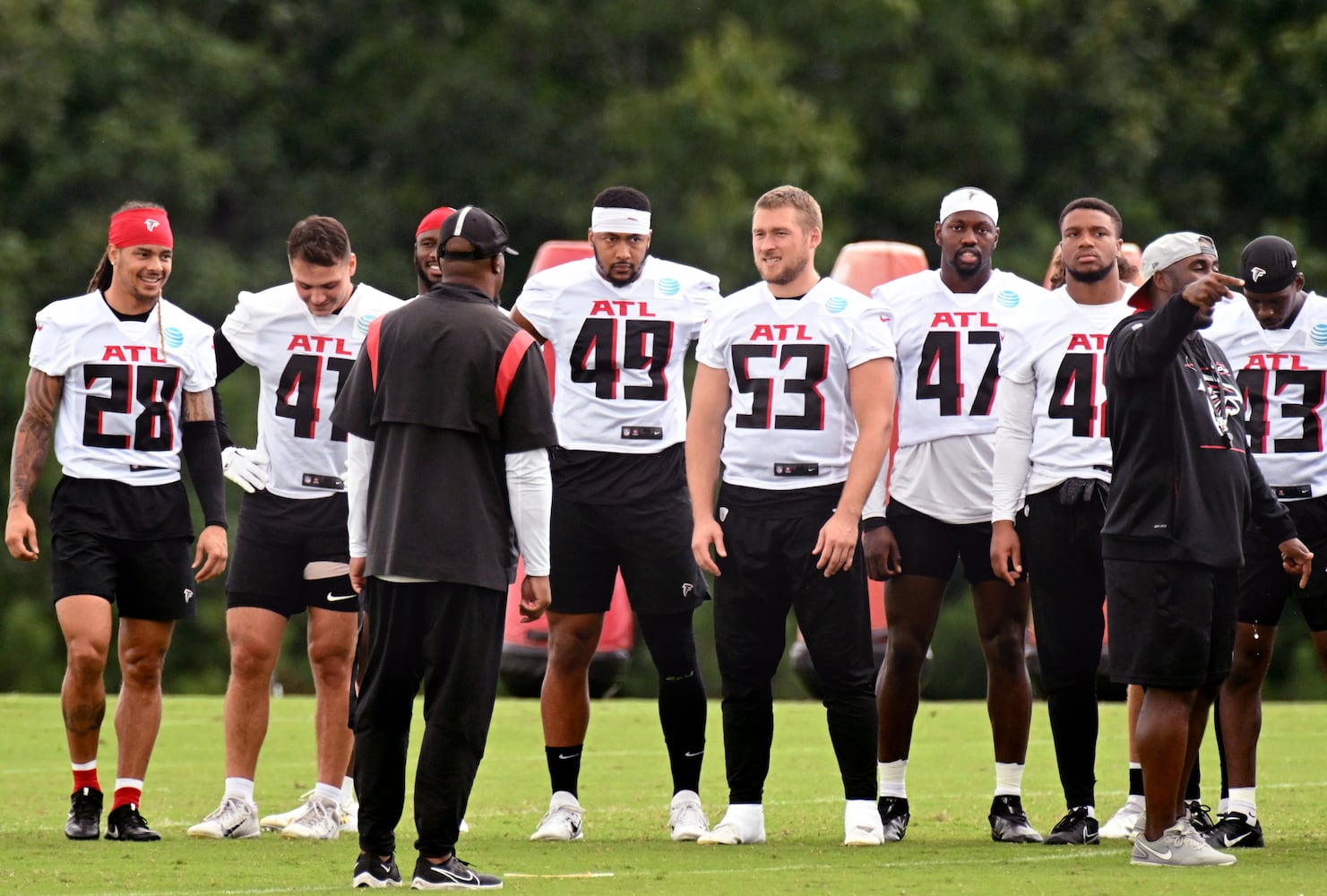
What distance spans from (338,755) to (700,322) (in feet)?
7.12

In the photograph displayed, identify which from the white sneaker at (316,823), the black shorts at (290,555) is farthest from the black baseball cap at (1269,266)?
the white sneaker at (316,823)

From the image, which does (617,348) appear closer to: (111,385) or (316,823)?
(111,385)

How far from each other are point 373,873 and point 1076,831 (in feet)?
9.12

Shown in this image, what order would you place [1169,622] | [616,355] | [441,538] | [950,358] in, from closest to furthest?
[441,538], [1169,622], [616,355], [950,358]

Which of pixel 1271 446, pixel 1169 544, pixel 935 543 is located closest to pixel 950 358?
pixel 935 543

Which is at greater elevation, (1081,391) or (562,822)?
(1081,391)

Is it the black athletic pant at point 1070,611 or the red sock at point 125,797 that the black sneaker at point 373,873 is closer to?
the red sock at point 125,797

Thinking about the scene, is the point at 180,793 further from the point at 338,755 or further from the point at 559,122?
the point at 559,122

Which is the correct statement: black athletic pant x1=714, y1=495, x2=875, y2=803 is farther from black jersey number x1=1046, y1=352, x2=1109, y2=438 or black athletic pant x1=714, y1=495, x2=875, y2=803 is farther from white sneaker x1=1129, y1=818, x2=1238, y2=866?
white sneaker x1=1129, y1=818, x2=1238, y2=866

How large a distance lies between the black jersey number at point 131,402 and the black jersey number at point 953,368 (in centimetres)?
292

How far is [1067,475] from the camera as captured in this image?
8180 millimetres

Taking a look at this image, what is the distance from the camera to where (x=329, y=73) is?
1406 inches

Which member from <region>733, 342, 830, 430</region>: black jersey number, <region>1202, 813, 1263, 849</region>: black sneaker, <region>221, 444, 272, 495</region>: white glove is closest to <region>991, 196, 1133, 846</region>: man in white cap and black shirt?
<region>1202, 813, 1263, 849</region>: black sneaker

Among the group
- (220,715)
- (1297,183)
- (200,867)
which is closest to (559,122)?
(1297,183)
